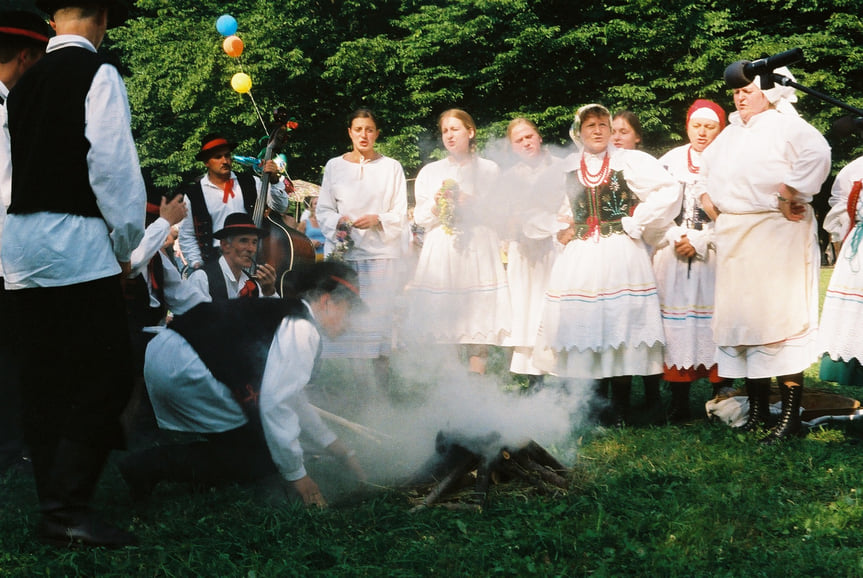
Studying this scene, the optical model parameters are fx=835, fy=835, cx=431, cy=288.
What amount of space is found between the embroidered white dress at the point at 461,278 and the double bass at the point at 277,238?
0.98 metres

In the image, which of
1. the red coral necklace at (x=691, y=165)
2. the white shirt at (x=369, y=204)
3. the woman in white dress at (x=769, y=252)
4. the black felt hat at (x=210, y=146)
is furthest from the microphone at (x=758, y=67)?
the black felt hat at (x=210, y=146)

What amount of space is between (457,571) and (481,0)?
21914 mm

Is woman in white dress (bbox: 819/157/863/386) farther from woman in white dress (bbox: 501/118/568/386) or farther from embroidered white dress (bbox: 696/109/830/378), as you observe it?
woman in white dress (bbox: 501/118/568/386)

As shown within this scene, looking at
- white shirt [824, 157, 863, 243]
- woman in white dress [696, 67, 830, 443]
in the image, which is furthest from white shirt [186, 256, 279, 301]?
white shirt [824, 157, 863, 243]

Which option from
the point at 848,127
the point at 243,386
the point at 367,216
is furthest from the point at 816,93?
the point at 367,216

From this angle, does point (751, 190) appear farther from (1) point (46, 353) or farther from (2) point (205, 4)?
(2) point (205, 4)

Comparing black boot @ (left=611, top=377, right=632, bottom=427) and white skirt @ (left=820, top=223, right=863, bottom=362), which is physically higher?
white skirt @ (left=820, top=223, right=863, bottom=362)

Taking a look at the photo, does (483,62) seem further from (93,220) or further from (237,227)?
(93,220)

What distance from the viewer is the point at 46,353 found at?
11.7ft

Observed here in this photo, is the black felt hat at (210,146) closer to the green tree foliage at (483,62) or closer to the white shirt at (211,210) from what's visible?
the white shirt at (211,210)

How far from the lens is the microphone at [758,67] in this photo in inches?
150

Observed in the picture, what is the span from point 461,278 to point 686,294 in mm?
1784

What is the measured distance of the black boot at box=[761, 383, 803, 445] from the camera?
5.30m

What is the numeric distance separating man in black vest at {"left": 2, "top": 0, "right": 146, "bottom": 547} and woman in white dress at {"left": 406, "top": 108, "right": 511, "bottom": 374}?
11.3ft
